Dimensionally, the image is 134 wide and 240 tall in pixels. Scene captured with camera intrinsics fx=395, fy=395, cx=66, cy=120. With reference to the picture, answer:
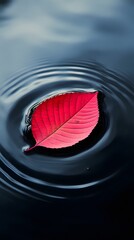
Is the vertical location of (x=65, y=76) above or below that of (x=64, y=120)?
above

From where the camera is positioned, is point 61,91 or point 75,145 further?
point 61,91

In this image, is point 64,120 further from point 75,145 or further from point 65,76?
point 65,76

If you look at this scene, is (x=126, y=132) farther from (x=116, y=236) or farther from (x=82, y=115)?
(x=116, y=236)

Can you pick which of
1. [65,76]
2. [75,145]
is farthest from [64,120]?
[65,76]

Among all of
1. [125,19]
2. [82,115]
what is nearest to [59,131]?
[82,115]

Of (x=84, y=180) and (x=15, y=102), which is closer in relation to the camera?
(x=84, y=180)
